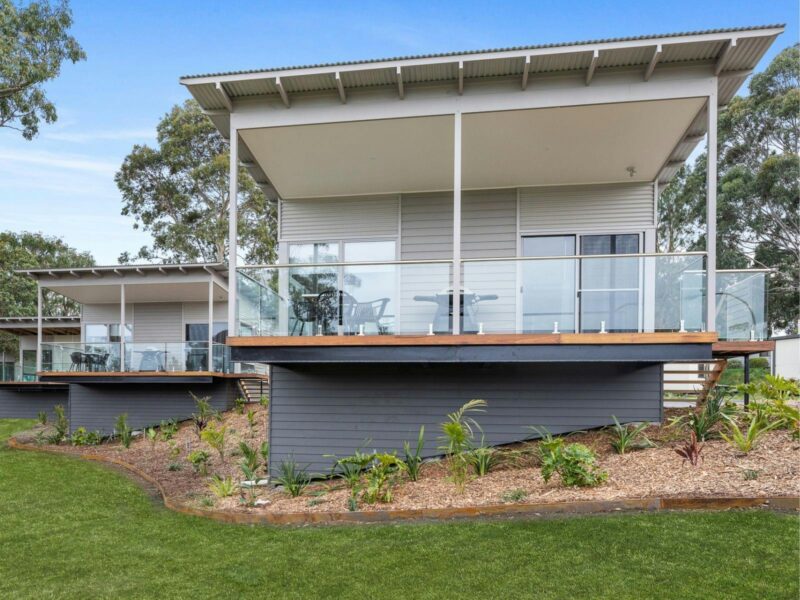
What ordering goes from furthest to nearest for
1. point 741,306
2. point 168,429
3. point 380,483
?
point 168,429 < point 741,306 < point 380,483

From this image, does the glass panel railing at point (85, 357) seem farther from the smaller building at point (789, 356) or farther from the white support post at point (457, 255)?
the smaller building at point (789, 356)

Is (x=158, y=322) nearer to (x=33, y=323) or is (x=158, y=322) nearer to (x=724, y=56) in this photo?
(x=33, y=323)

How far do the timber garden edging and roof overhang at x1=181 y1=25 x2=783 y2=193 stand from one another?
4.76 m

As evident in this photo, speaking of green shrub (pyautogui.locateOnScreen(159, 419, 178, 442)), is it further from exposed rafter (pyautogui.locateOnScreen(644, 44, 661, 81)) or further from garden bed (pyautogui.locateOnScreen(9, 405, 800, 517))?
exposed rafter (pyautogui.locateOnScreen(644, 44, 661, 81))

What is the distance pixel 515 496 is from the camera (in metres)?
5.68

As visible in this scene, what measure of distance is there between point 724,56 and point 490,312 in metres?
4.09

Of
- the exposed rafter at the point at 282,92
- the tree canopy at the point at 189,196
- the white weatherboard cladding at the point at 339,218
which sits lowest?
the white weatherboard cladding at the point at 339,218

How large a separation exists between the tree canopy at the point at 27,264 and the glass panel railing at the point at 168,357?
5.98 metres

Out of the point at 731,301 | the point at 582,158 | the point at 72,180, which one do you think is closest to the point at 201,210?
the point at 72,180

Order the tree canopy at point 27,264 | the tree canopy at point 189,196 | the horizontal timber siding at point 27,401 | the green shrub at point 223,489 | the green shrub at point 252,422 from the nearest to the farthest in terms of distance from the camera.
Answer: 1. the green shrub at point 223,489
2. the green shrub at point 252,422
3. the horizontal timber siding at point 27,401
4. the tree canopy at point 27,264
5. the tree canopy at point 189,196

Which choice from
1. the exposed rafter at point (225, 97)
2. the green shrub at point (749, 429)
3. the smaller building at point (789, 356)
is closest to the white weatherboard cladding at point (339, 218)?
the exposed rafter at point (225, 97)

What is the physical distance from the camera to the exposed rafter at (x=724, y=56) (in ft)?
20.4

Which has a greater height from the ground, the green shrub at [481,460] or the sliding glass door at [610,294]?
the sliding glass door at [610,294]

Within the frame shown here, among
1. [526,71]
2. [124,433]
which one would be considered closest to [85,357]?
[124,433]
